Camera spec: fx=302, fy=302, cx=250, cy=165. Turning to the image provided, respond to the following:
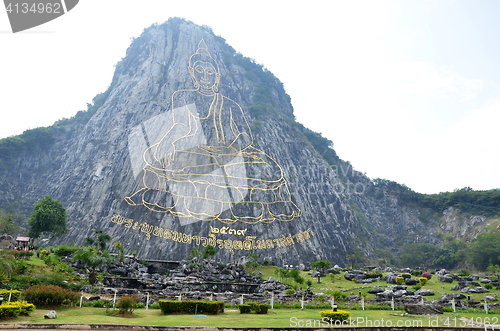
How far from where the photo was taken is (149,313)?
13.4 m

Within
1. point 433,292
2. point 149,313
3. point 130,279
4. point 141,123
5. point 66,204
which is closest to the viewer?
point 149,313

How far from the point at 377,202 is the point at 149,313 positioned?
201 ft

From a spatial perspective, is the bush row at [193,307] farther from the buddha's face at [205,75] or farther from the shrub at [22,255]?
the buddha's face at [205,75]

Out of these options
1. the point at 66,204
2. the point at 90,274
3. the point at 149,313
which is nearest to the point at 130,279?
the point at 90,274

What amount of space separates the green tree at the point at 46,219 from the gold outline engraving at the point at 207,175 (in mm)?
7471

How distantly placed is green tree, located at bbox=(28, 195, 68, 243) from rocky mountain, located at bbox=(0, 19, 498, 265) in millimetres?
5175

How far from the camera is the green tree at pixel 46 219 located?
30.4 meters

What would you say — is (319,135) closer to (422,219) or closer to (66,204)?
(422,219)

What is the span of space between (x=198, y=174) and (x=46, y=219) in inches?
649

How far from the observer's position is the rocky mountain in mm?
36469

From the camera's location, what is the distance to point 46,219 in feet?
100

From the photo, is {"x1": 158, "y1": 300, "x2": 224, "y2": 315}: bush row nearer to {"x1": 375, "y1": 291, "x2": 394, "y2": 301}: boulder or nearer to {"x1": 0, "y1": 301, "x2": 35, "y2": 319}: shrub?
{"x1": 0, "y1": 301, "x2": 35, "y2": 319}: shrub

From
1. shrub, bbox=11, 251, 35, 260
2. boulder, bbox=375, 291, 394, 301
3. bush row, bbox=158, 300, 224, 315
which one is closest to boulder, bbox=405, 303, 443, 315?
boulder, bbox=375, 291, 394, 301

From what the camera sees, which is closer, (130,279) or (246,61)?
(130,279)
